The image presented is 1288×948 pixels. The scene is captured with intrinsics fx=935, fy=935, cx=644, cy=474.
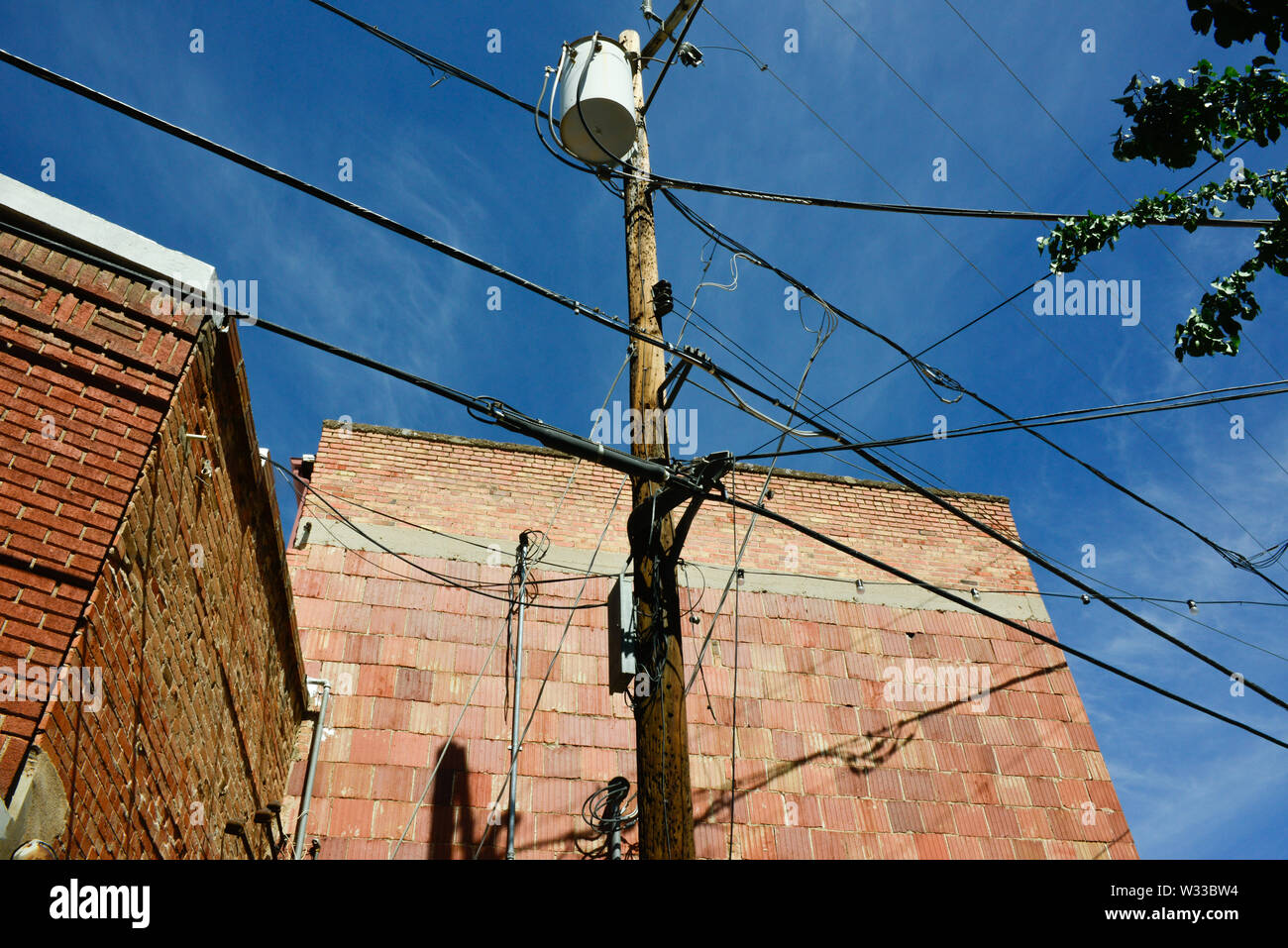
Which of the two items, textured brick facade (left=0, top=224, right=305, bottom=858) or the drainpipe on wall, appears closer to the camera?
textured brick facade (left=0, top=224, right=305, bottom=858)

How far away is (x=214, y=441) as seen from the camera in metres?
5.80

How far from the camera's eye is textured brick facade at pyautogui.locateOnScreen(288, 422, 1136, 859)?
9211 millimetres

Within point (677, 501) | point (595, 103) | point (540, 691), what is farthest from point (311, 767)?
point (595, 103)

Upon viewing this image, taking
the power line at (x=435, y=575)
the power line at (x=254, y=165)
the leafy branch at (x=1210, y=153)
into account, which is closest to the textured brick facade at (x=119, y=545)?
the power line at (x=254, y=165)

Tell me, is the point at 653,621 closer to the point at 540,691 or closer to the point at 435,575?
the point at 540,691

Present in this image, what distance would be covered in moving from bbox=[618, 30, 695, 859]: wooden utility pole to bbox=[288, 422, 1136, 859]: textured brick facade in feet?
11.8

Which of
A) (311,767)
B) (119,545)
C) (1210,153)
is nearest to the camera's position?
(119,545)

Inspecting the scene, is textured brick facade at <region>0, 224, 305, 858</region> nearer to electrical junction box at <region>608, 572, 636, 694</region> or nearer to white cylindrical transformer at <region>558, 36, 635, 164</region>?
electrical junction box at <region>608, 572, 636, 694</region>

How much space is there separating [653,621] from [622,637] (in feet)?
0.98

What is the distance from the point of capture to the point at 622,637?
632 cm

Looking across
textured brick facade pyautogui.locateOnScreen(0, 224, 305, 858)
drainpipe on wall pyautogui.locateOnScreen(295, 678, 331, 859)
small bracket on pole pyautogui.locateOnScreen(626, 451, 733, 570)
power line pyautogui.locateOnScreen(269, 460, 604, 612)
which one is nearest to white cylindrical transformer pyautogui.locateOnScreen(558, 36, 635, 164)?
small bracket on pole pyautogui.locateOnScreen(626, 451, 733, 570)

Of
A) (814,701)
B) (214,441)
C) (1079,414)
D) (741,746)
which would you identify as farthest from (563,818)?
(1079,414)
